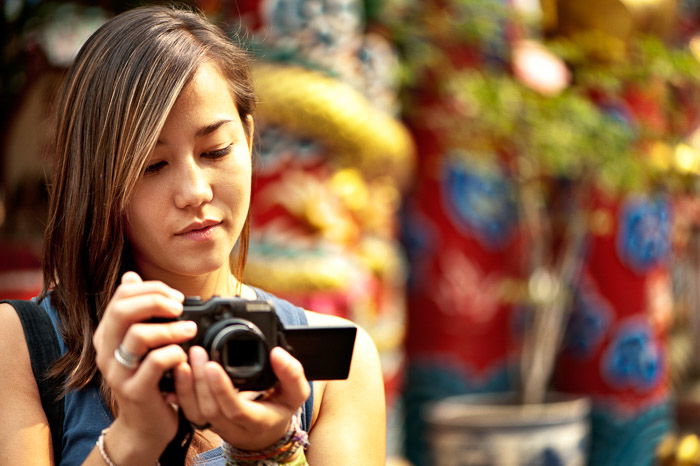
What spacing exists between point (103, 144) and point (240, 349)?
0.87ft

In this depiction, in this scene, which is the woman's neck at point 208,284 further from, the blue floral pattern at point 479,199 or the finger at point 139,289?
the blue floral pattern at point 479,199

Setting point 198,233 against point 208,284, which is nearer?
point 198,233

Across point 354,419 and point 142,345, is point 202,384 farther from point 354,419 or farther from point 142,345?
point 354,419

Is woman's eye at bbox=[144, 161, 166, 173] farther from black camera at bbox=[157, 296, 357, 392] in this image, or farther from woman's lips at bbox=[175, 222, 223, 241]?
black camera at bbox=[157, 296, 357, 392]

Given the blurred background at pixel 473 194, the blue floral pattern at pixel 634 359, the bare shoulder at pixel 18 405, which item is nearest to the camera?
the bare shoulder at pixel 18 405

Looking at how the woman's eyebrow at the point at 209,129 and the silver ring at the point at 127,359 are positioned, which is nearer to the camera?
the silver ring at the point at 127,359

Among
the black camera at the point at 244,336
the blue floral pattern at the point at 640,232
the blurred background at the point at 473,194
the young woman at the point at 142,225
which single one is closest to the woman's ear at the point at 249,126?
the young woman at the point at 142,225

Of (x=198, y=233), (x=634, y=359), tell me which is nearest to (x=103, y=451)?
(x=198, y=233)

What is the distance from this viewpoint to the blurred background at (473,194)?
234cm

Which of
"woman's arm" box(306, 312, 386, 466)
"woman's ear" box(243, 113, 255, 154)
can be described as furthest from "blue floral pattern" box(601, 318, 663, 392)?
"woman's ear" box(243, 113, 255, 154)

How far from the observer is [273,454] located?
0.88 metres

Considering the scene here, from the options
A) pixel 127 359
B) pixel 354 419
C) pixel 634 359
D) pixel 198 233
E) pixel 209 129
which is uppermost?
pixel 209 129

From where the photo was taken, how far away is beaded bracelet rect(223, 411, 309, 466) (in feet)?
2.89

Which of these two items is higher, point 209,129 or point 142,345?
point 209,129
